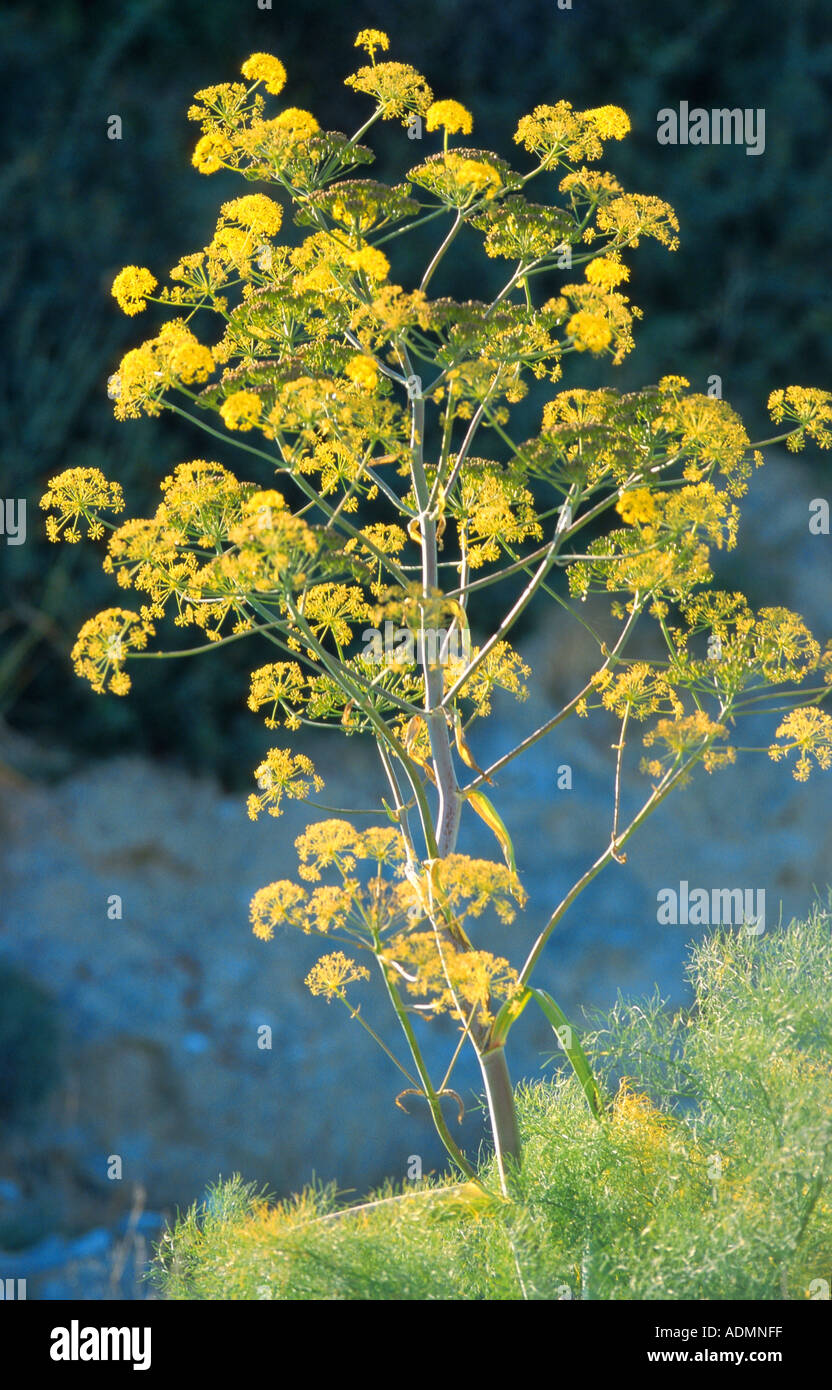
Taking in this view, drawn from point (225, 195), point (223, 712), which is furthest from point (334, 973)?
point (225, 195)

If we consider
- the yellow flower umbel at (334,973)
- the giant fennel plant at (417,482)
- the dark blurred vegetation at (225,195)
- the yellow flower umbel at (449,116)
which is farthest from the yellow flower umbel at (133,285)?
the dark blurred vegetation at (225,195)

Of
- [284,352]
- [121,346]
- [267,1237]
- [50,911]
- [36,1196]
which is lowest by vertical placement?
[36,1196]

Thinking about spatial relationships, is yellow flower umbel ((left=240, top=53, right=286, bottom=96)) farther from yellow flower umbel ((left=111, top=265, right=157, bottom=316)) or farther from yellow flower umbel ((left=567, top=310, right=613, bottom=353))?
yellow flower umbel ((left=567, top=310, right=613, bottom=353))

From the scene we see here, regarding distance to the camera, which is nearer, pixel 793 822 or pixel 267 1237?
pixel 267 1237

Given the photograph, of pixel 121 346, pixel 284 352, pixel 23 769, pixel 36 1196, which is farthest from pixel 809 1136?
pixel 121 346

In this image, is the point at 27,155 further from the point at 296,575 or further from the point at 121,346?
the point at 296,575

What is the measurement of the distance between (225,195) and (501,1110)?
2.77 m

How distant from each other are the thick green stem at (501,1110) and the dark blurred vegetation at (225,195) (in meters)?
2.16

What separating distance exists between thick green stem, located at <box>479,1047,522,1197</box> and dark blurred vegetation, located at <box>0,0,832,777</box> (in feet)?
7.07

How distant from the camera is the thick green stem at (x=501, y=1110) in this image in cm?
119

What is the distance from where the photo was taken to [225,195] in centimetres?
338

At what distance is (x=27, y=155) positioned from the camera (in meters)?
3.26
